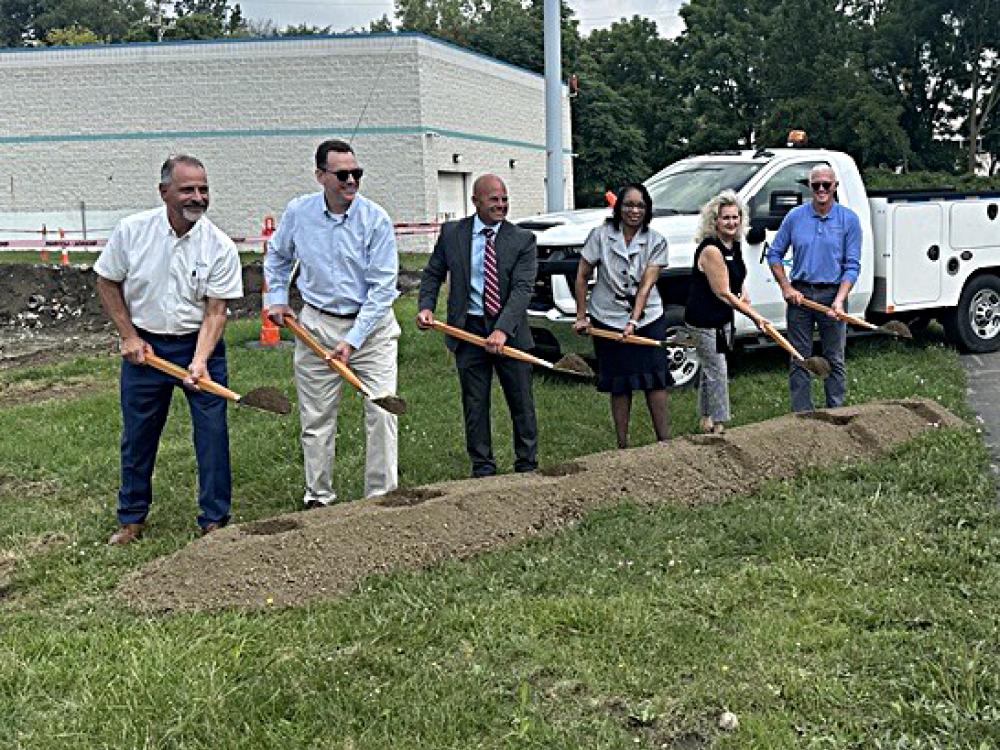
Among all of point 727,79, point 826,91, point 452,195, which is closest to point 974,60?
point 826,91

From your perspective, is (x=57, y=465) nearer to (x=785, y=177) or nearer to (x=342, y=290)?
(x=342, y=290)

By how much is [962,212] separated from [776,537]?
6744 millimetres

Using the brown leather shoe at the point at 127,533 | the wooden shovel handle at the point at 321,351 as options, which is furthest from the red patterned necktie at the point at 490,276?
the brown leather shoe at the point at 127,533

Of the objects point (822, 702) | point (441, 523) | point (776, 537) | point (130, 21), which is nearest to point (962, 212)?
point (776, 537)

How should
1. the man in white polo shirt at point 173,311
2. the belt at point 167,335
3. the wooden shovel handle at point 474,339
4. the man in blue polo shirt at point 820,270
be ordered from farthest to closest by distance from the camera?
1. the man in blue polo shirt at point 820,270
2. the wooden shovel handle at point 474,339
3. the belt at point 167,335
4. the man in white polo shirt at point 173,311

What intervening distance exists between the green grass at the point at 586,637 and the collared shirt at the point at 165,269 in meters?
1.19

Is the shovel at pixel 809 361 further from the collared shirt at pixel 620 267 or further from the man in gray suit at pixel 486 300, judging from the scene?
the man in gray suit at pixel 486 300

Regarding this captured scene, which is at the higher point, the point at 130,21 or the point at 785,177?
A: the point at 130,21

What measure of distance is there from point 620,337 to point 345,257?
6.56 ft

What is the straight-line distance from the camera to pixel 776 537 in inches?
217

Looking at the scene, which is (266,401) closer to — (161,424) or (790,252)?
(161,424)

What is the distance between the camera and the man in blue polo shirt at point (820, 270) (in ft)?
26.1

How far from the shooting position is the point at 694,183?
417 inches

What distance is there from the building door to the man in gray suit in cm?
2628
